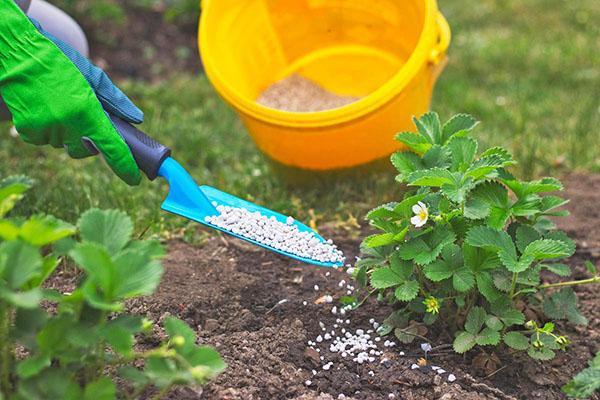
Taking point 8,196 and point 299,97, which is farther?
point 299,97

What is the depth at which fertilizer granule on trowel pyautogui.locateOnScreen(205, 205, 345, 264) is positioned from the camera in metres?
1.94

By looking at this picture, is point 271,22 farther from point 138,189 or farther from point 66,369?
point 66,369

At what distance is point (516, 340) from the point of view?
173cm

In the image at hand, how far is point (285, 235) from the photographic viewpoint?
6.48 ft

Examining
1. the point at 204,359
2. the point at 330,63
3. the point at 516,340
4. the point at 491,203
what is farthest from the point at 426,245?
the point at 330,63

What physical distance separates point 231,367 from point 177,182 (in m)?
0.48

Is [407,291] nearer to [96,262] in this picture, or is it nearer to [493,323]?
[493,323]

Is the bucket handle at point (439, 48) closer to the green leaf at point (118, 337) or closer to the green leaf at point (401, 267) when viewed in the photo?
the green leaf at point (401, 267)

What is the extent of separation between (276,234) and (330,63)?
1.03 metres

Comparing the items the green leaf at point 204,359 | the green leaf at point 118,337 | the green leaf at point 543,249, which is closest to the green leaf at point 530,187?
the green leaf at point 543,249

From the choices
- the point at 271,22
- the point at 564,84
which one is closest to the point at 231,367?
the point at 271,22

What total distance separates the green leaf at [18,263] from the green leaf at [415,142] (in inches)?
34.8

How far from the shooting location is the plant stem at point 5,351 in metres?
1.32

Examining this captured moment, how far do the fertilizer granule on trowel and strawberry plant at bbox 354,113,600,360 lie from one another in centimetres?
14
